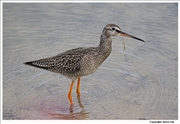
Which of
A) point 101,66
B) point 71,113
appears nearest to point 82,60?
point 71,113

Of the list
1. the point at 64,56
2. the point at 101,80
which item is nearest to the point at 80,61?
the point at 64,56

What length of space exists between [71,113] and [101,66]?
6.59 ft

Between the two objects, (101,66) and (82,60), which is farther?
(101,66)

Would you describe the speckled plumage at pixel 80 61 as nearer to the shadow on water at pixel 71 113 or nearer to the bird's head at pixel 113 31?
the bird's head at pixel 113 31

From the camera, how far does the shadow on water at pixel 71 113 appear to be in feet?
27.0

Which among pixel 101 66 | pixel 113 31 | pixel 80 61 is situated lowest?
pixel 101 66

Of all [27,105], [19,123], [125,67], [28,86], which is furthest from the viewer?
[125,67]

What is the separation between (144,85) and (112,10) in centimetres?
372

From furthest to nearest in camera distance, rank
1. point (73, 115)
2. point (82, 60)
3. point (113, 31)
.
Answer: point (113, 31) → point (82, 60) → point (73, 115)

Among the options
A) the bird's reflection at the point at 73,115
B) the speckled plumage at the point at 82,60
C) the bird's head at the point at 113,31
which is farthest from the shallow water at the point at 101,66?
the bird's head at the point at 113,31

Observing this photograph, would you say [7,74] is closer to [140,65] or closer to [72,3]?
[140,65]

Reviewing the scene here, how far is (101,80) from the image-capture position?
947cm

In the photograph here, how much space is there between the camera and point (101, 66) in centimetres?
1003

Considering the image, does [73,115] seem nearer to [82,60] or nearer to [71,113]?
[71,113]
